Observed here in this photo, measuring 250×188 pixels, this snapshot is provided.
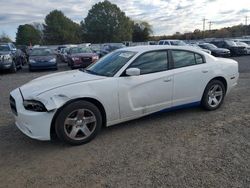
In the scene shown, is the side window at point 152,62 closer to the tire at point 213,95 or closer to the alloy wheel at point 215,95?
the tire at point 213,95

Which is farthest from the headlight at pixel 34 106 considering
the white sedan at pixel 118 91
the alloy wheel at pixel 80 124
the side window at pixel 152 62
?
the side window at pixel 152 62

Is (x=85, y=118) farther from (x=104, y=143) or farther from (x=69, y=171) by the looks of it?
(x=69, y=171)

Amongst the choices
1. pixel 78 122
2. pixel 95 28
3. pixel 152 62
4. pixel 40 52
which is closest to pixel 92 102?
pixel 78 122

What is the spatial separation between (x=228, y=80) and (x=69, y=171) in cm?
408

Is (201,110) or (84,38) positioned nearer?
Result: (201,110)

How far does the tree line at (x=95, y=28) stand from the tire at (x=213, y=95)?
69.3 m

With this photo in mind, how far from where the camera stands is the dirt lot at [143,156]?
314 centimetres

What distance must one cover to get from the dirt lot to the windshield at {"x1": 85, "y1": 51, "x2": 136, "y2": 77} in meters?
1.06

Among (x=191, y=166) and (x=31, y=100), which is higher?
(x=31, y=100)

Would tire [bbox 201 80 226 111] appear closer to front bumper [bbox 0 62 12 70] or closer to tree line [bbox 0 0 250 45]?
front bumper [bbox 0 62 12 70]

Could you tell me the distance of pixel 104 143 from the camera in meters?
4.22

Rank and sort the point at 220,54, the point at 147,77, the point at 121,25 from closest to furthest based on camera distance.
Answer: the point at 147,77
the point at 220,54
the point at 121,25

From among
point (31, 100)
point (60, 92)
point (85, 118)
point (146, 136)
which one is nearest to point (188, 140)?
point (146, 136)

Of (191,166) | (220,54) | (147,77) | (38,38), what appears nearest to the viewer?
(191,166)
